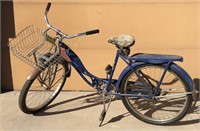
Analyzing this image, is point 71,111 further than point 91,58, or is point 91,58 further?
point 91,58

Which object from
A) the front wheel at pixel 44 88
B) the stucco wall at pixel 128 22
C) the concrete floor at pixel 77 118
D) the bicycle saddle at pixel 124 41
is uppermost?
the stucco wall at pixel 128 22

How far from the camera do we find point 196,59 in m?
4.27

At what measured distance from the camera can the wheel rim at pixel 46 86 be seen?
3.80 meters

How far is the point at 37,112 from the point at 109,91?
976mm

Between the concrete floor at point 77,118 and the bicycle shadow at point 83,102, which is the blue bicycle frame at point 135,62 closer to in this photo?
the concrete floor at point 77,118

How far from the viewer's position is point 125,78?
11.6ft

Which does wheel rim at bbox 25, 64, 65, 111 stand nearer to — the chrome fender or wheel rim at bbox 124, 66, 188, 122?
the chrome fender

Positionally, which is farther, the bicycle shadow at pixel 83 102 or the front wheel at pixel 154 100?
the bicycle shadow at pixel 83 102

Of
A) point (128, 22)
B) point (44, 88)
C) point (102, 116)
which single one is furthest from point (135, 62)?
point (44, 88)

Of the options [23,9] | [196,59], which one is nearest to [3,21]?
[23,9]

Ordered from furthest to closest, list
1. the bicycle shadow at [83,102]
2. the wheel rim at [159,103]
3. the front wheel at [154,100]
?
the bicycle shadow at [83,102] → the wheel rim at [159,103] → the front wheel at [154,100]

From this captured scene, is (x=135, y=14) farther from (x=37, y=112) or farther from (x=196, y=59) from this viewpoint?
(x=37, y=112)

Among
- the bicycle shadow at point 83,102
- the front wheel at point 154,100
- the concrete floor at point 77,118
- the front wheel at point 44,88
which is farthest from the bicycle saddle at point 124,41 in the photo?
the bicycle shadow at point 83,102

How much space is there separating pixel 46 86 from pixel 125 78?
0.99 m
